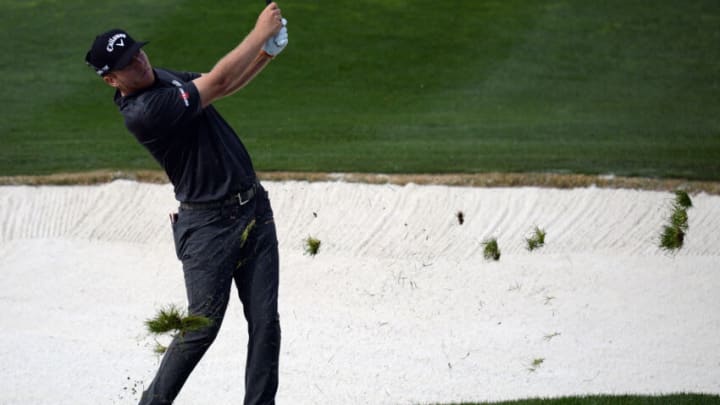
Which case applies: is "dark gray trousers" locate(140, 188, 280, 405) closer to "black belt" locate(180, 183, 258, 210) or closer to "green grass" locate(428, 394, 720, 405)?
"black belt" locate(180, 183, 258, 210)

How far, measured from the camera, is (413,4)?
59.9 feet

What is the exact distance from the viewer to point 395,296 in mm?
9297

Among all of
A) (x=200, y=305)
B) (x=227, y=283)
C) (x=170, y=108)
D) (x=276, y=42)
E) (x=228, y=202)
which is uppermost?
(x=276, y=42)

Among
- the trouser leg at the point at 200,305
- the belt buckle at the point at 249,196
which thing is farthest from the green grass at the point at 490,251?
the trouser leg at the point at 200,305

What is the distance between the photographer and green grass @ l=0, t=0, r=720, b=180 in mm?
12117

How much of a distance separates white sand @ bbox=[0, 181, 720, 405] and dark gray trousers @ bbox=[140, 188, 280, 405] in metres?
1.49

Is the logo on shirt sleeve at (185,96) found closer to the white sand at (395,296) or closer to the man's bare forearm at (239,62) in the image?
the man's bare forearm at (239,62)

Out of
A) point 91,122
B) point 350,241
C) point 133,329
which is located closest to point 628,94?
point 350,241

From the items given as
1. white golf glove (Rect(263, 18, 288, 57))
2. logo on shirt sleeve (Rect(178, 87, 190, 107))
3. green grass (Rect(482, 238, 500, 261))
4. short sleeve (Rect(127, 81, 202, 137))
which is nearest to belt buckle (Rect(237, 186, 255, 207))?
short sleeve (Rect(127, 81, 202, 137))

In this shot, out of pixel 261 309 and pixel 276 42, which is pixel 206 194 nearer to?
pixel 261 309

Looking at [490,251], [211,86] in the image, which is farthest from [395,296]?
[211,86]

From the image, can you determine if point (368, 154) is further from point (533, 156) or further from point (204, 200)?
point (204, 200)

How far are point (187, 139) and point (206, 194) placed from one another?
13.4 inches

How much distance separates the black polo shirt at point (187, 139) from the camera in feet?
17.8
